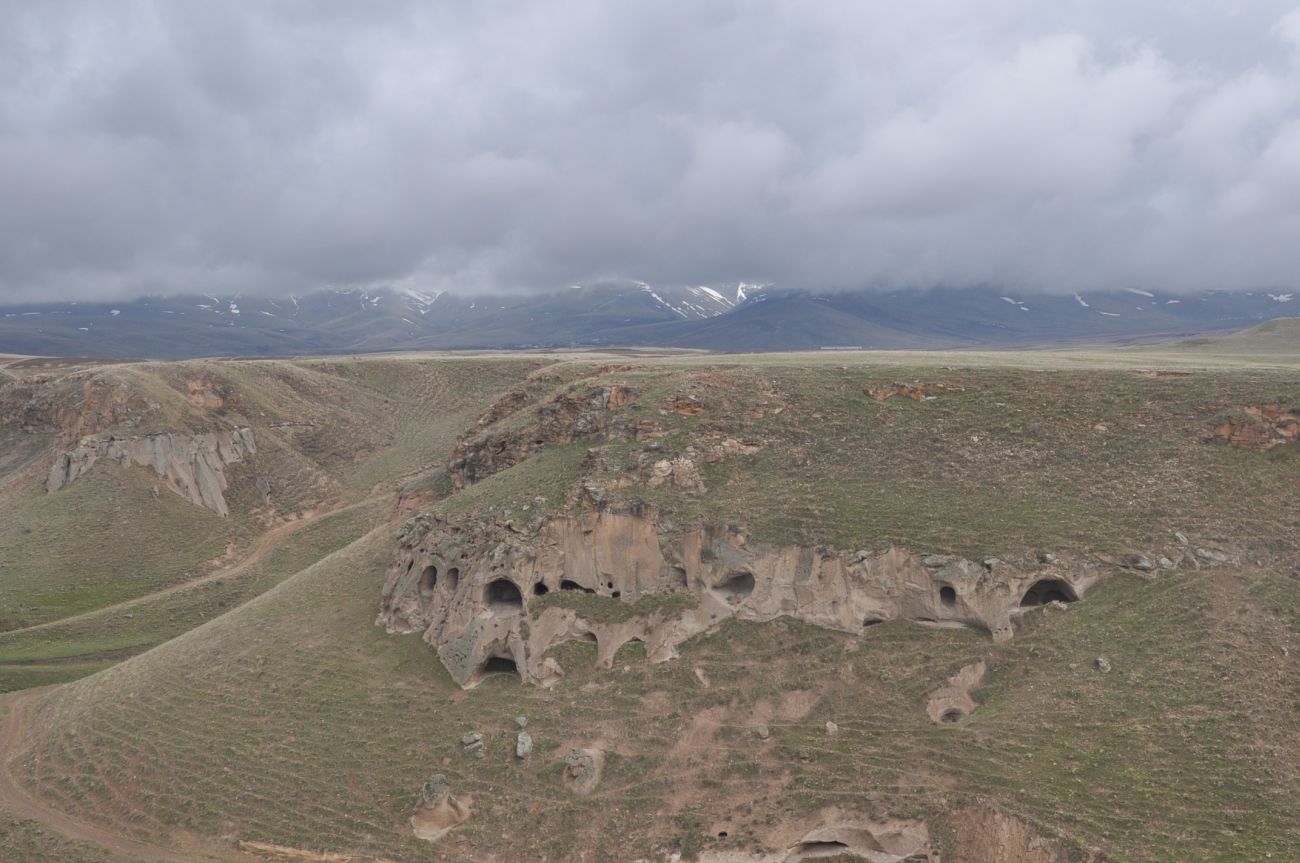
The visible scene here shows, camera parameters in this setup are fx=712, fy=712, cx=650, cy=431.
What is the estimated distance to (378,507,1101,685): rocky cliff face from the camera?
31.8m

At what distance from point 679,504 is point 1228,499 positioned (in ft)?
85.1

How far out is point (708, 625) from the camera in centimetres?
3338

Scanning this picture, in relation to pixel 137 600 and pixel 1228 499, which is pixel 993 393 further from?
pixel 137 600

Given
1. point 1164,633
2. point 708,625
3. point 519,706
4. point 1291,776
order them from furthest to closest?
point 708,625 < point 519,706 < point 1164,633 < point 1291,776

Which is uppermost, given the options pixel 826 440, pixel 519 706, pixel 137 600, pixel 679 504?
pixel 826 440

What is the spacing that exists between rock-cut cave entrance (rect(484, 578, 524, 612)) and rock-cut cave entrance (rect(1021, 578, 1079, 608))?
78.1 ft

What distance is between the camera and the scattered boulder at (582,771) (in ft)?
89.4

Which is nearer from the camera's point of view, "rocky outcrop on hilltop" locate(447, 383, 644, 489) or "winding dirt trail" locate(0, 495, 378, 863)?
"winding dirt trail" locate(0, 495, 378, 863)

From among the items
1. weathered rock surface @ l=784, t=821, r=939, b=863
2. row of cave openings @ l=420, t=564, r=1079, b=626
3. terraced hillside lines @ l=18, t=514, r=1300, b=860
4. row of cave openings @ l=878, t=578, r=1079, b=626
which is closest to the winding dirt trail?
terraced hillside lines @ l=18, t=514, r=1300, b=860

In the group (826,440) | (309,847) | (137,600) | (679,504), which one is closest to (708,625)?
(679,504)

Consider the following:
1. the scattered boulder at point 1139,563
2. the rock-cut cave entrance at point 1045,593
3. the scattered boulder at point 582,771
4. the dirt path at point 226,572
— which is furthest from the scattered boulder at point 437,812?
the dirt path at point 226,572

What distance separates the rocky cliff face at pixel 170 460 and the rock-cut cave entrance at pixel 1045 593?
74.6 metres

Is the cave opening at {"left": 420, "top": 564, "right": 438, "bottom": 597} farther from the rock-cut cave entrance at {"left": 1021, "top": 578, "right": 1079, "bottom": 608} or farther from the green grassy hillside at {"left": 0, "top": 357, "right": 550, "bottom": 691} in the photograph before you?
the rock-cut cave entrance at {"left": 1021, "top": 578, "right": 1079, "bottom": 608}

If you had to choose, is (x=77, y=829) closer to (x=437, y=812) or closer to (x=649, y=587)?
(x=437, y=812)
